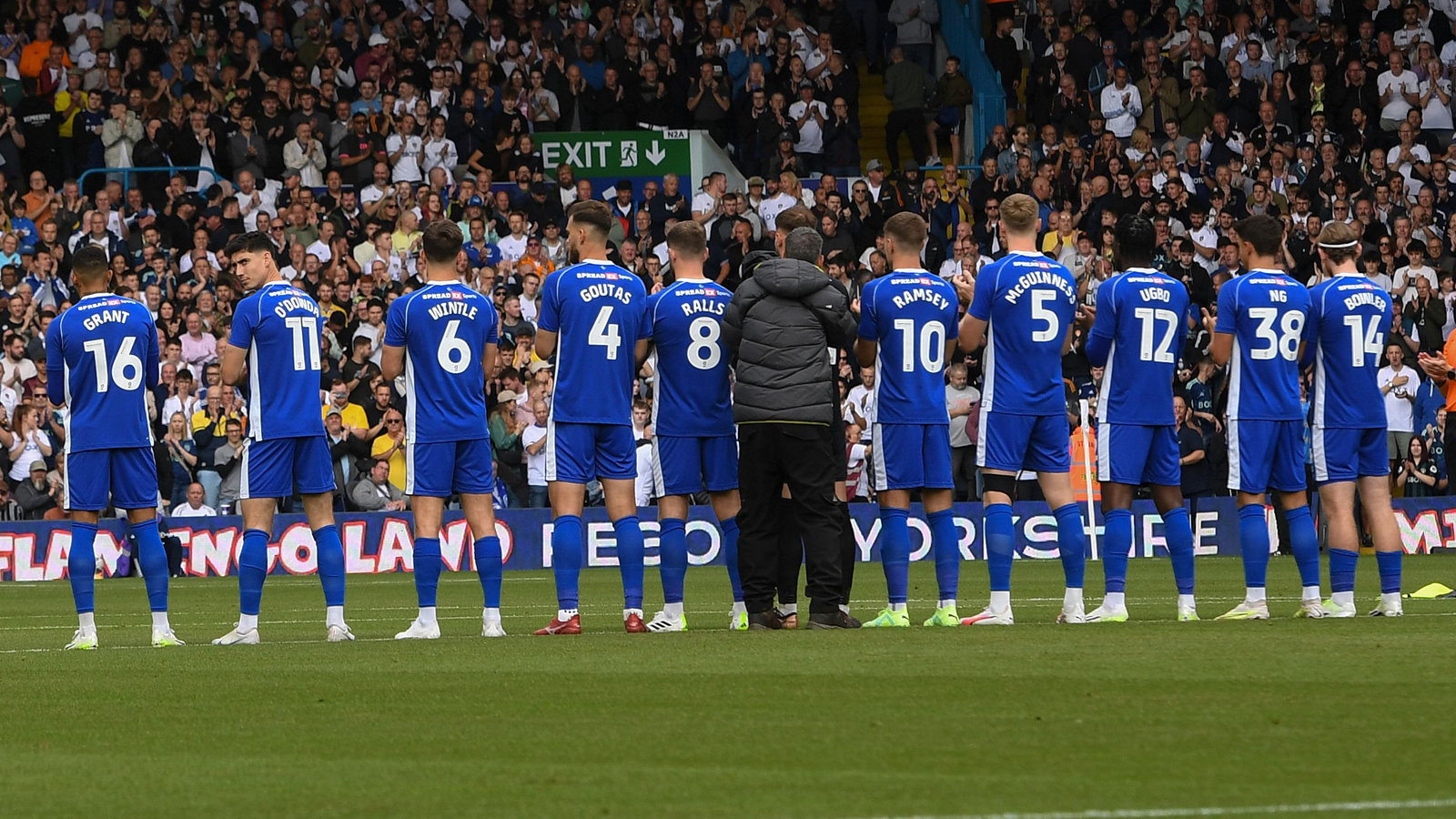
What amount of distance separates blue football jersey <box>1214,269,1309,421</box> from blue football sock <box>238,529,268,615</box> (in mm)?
5957

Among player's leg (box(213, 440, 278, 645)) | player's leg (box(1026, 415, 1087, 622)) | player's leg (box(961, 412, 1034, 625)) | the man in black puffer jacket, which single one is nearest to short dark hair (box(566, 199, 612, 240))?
the man in black puffer jacket

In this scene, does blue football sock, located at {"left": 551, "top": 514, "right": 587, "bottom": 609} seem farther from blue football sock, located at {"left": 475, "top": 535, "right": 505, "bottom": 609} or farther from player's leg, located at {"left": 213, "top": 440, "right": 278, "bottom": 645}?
player's leg, located at {"left": 213, "top": 440, "right": 278, "bottom": 645}

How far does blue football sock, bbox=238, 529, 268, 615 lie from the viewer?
12.2 metres

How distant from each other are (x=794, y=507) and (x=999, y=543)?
124cm

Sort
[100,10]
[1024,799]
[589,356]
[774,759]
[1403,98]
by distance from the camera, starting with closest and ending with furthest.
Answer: [1024,799] < [774,759] < [589,356] < [1403,98] < [100,10]

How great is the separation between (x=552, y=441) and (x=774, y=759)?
5.66 m

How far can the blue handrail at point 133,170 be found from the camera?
96.6 ft

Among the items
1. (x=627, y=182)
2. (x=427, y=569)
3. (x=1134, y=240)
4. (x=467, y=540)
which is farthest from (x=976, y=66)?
(x=427, y=569)

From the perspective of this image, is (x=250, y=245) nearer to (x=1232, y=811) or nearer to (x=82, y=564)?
(x=82, y=564)

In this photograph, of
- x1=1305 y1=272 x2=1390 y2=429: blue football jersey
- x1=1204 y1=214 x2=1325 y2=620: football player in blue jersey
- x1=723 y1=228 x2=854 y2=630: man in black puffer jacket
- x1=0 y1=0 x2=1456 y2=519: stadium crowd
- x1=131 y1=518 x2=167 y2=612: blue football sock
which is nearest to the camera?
x1=723 y1=228 x2=854 y2=630: man in black puffer jacket

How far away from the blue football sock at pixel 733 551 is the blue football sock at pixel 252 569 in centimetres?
280

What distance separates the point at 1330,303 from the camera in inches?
482

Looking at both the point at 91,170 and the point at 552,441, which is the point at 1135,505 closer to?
the point at 552,441

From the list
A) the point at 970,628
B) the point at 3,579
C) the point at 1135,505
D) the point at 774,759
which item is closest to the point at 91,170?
the point at 3,579
